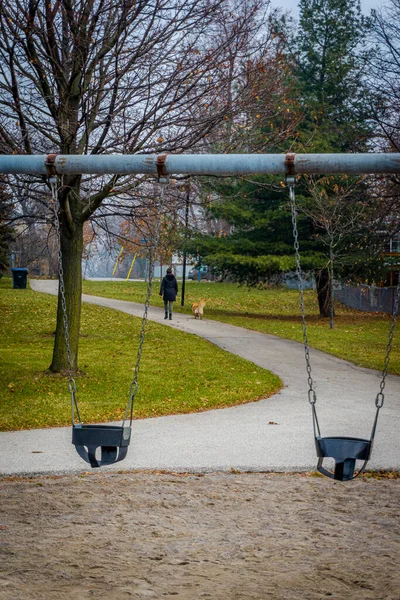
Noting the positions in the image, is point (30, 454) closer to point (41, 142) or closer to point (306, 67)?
point (41, 142)

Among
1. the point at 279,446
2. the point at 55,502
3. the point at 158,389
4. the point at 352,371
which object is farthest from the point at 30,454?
the point at 352,371

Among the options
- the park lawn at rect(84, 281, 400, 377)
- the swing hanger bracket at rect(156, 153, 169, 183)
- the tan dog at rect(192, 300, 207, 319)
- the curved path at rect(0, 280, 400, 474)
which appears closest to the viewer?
the swing hanger bracket at rect(156, 153, 169, 183)

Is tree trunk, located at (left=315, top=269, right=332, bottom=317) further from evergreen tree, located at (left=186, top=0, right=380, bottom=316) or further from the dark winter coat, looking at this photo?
the dark winter coat

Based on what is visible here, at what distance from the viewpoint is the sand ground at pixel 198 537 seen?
201 inches

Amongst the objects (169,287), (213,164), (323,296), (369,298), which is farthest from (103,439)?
(369,298)

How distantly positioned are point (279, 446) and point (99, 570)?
4644 mm

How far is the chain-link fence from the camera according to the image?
3444 cm

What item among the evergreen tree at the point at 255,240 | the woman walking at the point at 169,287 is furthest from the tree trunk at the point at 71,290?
the evergreen tree at the point at 255,240

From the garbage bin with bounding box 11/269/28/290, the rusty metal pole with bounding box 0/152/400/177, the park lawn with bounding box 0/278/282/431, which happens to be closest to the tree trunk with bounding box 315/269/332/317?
the park lawn with bounding box 0/278/282/431

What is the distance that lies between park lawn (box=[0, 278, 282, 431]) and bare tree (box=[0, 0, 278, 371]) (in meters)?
3.11

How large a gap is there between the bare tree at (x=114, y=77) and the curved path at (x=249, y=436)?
447 centimetres

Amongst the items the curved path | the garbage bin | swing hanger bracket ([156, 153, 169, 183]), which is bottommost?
the curved path

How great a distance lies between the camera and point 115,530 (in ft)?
20.7

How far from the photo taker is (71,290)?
14727 millimetres
